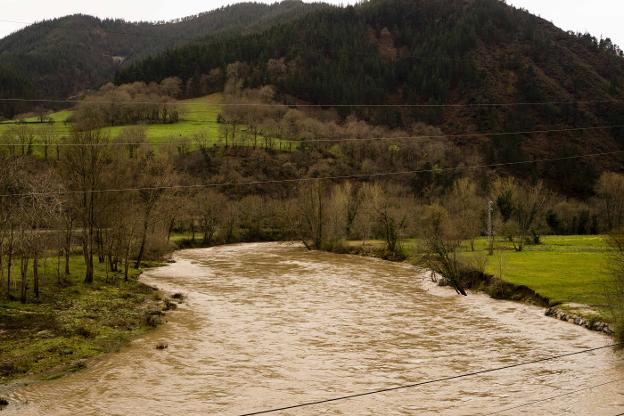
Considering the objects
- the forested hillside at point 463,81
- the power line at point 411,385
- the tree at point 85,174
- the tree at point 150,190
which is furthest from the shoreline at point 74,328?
the forested hillside at point 463,81

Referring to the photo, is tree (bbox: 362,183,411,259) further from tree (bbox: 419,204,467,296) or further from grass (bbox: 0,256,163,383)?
grass (bbox: 0,256,163,383)

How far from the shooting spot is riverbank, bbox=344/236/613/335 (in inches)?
1248

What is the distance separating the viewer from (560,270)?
141 feet

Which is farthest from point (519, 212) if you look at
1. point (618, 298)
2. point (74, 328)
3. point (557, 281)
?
point (74, 328)

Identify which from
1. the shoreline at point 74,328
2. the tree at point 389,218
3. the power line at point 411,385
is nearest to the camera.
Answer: the power line at point 411,385

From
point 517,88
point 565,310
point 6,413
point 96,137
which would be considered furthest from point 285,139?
point 6,413

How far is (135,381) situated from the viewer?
22.1 meters

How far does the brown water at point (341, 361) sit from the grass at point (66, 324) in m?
1.61

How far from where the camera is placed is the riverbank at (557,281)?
3170 centimetres

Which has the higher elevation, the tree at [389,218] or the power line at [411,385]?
the tree at [389,218]

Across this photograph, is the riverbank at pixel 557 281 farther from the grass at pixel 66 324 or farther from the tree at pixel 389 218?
the grass at pixel 66 324

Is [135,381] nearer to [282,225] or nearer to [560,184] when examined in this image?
[282,225]

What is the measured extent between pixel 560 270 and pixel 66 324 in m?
35.9

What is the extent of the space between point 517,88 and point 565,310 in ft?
510
